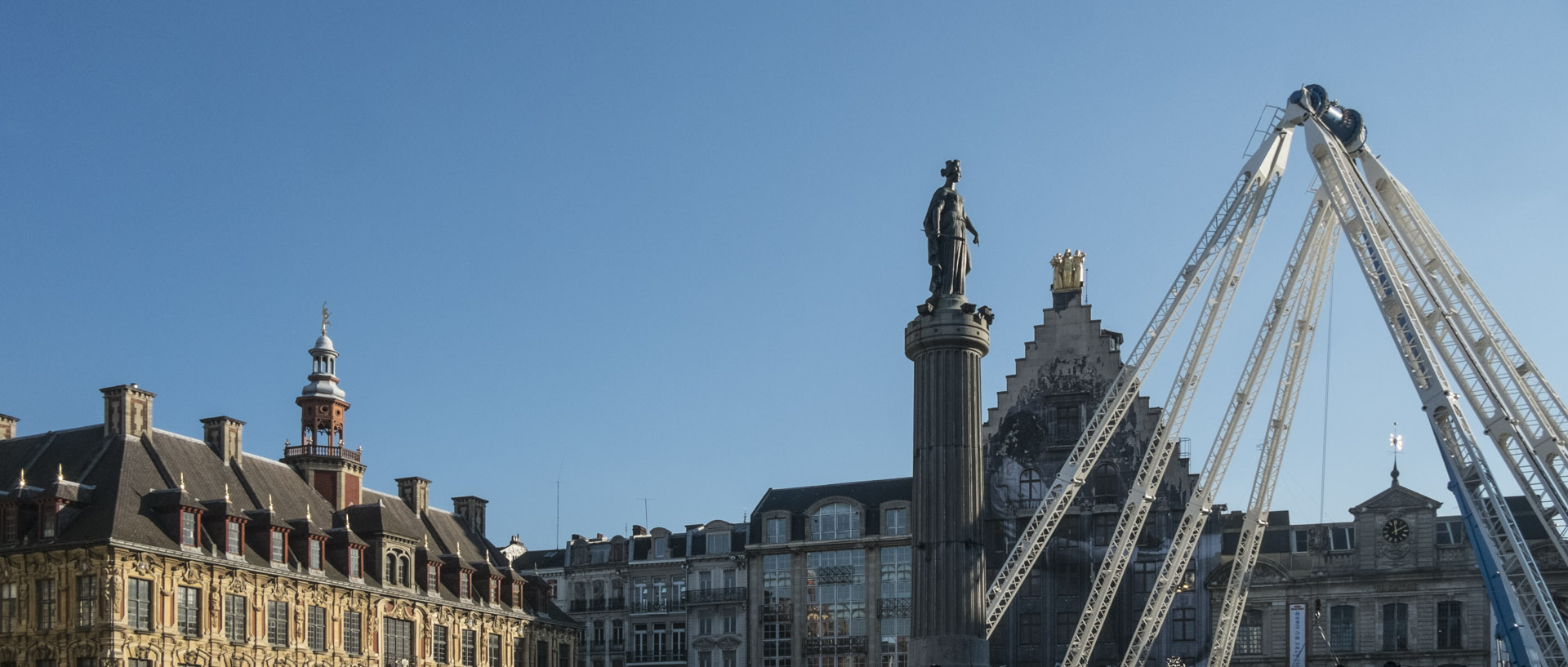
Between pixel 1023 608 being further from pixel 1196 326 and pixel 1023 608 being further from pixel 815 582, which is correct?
pixel 1196 326

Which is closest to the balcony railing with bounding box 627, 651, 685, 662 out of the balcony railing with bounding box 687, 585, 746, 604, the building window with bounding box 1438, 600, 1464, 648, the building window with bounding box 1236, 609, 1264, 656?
the balcony railing with bounding box 687, 585, 746, 604

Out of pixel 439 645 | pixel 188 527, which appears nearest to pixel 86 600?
pixel 188 527

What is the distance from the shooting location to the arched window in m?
80.6

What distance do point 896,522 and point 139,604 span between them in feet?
114

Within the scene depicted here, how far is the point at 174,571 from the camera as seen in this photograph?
212ft

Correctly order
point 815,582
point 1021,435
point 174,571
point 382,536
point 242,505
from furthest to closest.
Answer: point 815,582, point 1021,435, point 382,536, point 242,505, point 174,571

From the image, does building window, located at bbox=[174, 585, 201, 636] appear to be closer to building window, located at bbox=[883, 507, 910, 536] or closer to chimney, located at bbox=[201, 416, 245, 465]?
chimney, located at bbox=[201, 416, 245, 465]

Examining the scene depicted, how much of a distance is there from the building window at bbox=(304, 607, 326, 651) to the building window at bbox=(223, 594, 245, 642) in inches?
148

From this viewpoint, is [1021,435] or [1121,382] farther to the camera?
[1021,435]

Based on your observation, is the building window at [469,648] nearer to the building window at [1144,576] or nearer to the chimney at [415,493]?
the chimney at [415,493]

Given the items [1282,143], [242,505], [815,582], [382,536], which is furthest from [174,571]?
[1282,143]

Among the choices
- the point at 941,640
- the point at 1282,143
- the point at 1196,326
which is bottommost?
the point at 941,640

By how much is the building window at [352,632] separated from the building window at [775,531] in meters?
21.2

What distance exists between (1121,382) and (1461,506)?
1428 cm
